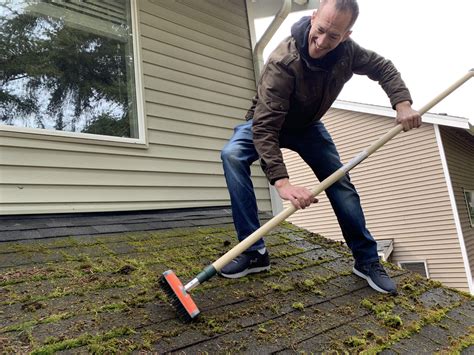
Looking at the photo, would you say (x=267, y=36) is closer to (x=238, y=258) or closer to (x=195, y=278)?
(x=238, y=258)

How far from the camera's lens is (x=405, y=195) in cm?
1034

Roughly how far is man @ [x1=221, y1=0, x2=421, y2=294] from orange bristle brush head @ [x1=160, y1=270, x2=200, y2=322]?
0.49m

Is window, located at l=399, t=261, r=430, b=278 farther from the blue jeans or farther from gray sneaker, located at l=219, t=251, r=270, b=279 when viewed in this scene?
gray sneaker, located at l=219, t=251, r=270, b=279

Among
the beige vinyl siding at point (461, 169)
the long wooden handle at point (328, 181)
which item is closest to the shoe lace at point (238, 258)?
the long wooden handle at point (328, 181)

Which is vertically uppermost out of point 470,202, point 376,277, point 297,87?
point 297,87

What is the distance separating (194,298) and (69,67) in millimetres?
2493

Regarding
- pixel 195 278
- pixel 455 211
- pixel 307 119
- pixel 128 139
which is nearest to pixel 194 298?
pixel 195 278

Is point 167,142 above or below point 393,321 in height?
above

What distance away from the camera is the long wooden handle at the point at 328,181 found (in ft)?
6.41

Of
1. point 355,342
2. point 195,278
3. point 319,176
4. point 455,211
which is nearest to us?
point 355,342

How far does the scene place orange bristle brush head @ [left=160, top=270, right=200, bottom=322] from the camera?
170 centimetres

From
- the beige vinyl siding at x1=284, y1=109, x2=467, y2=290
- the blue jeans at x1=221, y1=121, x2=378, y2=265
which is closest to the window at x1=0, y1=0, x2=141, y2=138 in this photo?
the blue jeans at x1=221, y1=121, x2=378, y2=265

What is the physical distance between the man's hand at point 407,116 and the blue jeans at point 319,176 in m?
0.46

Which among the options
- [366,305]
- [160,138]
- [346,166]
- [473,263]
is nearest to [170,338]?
[366,305]
